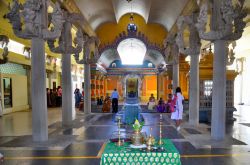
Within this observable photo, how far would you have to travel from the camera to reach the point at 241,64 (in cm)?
2191

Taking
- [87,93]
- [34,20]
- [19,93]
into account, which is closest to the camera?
[34,20]

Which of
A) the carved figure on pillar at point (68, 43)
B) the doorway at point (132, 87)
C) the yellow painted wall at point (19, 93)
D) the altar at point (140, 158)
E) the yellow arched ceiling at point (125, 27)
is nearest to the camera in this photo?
the altar at point (140, 158)

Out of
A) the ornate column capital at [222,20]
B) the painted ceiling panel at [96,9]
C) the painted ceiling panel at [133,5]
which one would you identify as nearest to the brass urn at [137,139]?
the ornate column capital at [222,20]

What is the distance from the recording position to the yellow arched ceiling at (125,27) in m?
21.4

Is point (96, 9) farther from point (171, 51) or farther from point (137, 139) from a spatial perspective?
point (137, 139)

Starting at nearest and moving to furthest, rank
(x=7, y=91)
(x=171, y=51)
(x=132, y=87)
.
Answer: (x=171, y=51), (x=7, y=91), (x=132, y=87)

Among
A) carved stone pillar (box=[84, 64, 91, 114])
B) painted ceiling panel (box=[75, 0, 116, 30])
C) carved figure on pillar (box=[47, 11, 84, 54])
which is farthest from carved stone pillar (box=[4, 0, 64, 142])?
carved stone pillar (box=[84, 64, 91, 114])

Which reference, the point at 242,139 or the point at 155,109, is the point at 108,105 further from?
the point at 242,139

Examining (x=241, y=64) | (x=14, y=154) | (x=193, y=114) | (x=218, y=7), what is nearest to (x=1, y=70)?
(x=14, y=154)

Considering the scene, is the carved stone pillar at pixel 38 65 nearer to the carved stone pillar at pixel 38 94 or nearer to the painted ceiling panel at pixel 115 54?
the carved stone pillar at pixel 38 94

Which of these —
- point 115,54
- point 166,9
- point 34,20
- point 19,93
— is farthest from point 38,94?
point 115,54

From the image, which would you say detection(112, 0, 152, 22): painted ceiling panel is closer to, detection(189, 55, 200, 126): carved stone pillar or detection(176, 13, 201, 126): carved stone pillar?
detection(176, 13, 201, 126): carved stone pillar

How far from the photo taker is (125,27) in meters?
22.5

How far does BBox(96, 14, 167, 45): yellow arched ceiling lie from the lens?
70.3ft
